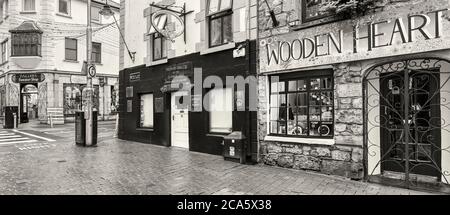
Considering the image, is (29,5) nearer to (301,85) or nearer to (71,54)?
(71,54)

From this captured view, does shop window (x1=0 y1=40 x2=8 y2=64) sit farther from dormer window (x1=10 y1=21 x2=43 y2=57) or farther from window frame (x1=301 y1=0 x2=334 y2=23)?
window frame (x1=301 y1=0 x2=334 y2=23)

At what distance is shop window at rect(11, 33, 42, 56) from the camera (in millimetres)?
21688

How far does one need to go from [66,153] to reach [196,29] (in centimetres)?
585

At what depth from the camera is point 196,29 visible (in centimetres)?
950

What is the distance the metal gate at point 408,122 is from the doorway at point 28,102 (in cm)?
2411

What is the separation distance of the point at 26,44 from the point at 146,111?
52.6 ft

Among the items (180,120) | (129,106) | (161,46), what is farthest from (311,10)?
(129,106)

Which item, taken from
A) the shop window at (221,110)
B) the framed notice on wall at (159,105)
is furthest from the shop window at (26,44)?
the shop window at (221,110)

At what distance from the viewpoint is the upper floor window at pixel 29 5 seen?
22188 millimetres

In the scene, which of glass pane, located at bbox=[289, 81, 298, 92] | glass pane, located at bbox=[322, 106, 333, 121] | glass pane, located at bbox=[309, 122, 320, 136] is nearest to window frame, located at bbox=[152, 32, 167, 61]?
glass pane, located at bbox=[289, 81, 298, 92]

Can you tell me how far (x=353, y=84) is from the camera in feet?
19.7

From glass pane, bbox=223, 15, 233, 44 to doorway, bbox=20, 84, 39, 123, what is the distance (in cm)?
1989

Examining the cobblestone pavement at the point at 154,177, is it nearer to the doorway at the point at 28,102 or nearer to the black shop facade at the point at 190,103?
the black shop facade at the point at 190,103
